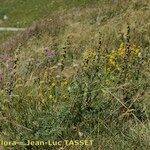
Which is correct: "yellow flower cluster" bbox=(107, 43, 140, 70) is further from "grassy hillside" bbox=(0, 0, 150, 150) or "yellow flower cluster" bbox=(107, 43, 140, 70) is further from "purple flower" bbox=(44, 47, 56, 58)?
"purple flower" bbox=(44, 47, 56, 58)

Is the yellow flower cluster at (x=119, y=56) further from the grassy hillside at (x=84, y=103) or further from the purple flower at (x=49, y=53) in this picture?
the purple flower at (x=49, y=53)

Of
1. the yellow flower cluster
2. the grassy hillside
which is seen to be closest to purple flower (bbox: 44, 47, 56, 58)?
the grassy hillside

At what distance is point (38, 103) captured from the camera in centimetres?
667

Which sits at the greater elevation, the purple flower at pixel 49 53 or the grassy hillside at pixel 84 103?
the grassy hillside at pixel 84 103

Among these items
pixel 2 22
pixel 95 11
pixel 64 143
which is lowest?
pixel 2 22

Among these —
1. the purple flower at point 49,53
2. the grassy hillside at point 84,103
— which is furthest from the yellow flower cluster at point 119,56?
the purple flower at point 49,53

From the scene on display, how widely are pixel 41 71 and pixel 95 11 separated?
872cm

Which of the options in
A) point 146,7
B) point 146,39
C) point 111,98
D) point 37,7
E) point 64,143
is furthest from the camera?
point 37,7

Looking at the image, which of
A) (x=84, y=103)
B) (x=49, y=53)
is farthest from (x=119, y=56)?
(x=84, y=103)

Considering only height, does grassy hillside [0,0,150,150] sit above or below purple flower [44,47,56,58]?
above

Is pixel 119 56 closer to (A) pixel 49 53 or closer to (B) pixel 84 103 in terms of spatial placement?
(A) pixel 49 53

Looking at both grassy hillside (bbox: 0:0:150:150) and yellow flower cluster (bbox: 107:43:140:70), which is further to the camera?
yellow flower cluster (bbox: 107:43:140:70)

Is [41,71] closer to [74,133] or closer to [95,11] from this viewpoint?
[74,133]

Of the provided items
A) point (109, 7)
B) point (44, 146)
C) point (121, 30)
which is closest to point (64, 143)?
point (44, 146)
